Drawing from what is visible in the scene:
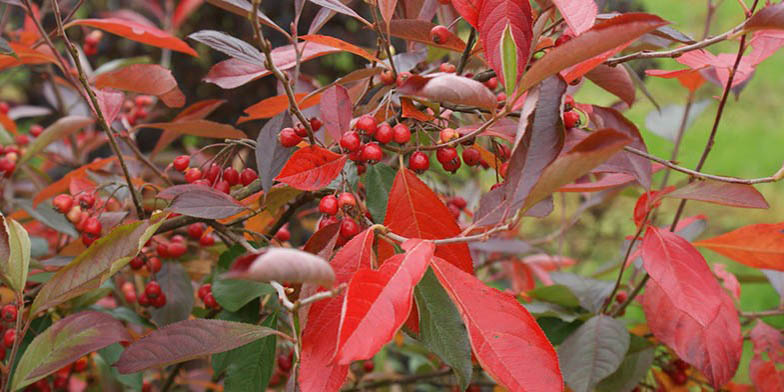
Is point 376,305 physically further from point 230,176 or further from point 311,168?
point 230,176

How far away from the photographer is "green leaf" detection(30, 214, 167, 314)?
2.74 ft

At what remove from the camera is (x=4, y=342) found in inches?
43.8

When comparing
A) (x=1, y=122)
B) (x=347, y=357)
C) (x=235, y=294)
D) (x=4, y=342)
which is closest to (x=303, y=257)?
(x=347, y=357)

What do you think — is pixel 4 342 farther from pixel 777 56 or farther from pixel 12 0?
pixel 777 56

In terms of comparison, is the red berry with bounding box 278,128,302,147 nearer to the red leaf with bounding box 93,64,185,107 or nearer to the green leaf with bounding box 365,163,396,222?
the green leaf with bounding box 365,163,396,222

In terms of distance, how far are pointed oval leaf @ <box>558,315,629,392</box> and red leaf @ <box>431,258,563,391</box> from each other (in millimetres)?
341

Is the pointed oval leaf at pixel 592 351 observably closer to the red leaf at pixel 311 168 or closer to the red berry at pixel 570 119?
the red berry at pixel 570 119

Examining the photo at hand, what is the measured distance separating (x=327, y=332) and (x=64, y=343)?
1.50 ft

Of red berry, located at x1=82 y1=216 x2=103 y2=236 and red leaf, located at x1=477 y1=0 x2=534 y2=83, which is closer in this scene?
red leaf, located at x1=477 y1=0 x2=534 y2=83

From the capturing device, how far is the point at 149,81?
3.51 ft

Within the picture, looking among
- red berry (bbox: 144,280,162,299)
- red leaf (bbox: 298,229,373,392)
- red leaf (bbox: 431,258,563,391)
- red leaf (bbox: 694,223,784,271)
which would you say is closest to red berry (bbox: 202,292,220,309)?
red berry (bbox: 144,280,162,299)

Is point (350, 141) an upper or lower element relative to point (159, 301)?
upper

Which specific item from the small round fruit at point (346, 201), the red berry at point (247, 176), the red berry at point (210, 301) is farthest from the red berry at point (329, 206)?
the red berry at point (210, 301)

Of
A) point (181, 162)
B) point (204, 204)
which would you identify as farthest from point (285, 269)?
point (181, 162)
